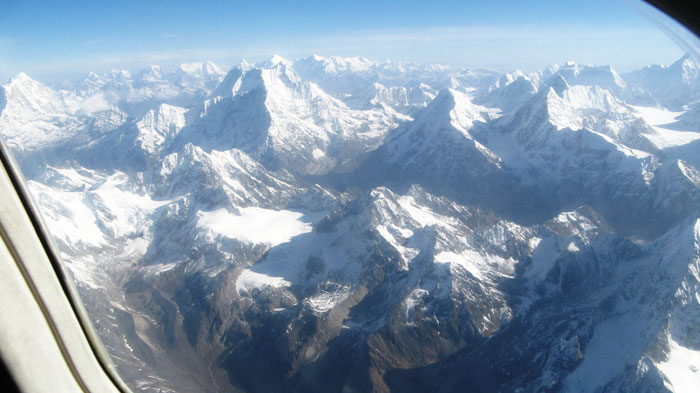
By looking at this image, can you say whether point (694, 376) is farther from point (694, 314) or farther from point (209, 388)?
point (209, 388)

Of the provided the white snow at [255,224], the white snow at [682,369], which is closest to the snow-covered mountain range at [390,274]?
the white snow at [682,369]

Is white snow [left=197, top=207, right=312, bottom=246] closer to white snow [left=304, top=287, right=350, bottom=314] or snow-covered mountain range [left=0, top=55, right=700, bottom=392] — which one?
snow-covered mountain range [left=0, top=55, right=700, bottom=392]

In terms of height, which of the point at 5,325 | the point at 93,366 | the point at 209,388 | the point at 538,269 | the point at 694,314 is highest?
the point at 5,325

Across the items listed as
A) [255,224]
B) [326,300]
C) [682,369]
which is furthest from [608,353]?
[255,224]

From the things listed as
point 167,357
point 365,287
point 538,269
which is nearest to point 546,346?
point 538,269

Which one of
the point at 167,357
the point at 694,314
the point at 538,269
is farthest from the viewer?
the point at 538,269

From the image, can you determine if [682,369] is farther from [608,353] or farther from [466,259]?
[466,259]

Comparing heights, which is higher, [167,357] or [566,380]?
[566,380]
